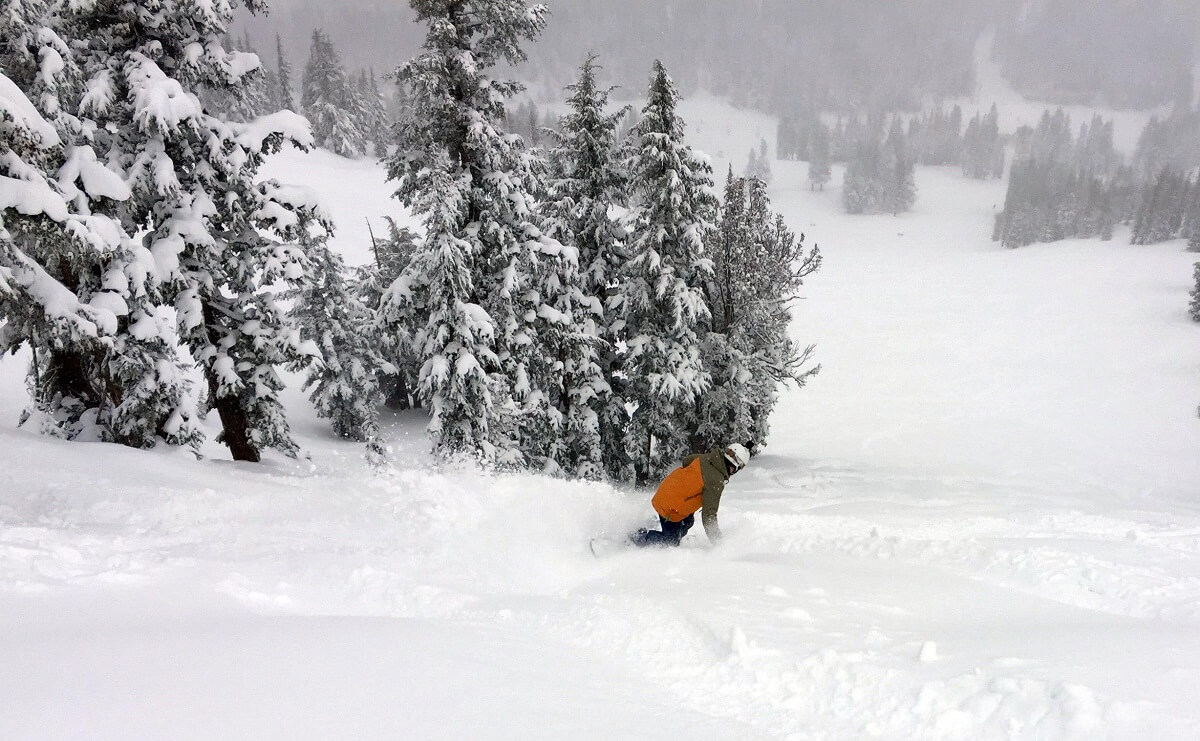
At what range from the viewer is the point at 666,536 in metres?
8.60

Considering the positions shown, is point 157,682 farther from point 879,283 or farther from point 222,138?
point 879,283

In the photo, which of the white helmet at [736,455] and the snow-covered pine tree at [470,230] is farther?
the snow-covered pine tree at [470,230]

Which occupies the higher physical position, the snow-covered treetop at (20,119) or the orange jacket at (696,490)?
the snow-covered treetop at (20,119)

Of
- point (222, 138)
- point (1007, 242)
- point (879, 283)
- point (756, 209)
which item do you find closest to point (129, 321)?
point (222, 138)

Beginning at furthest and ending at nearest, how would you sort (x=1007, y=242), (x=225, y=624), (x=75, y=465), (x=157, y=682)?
(x=1007, y=242) → (x=75, y=465) → (x=225, y=624) → (x=157, y=682)

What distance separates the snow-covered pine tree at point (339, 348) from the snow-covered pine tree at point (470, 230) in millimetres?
13303

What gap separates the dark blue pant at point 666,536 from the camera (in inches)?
337

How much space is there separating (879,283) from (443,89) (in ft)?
248

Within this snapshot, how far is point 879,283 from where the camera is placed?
7775cm

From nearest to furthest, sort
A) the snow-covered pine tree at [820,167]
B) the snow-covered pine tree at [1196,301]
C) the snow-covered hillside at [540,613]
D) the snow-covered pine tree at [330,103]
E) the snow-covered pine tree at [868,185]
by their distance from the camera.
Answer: the snow-covered hillside at [540,613]
the snow-covered pine tree at [1196,301]
the snow-covered pine tree at [330,103]
the snow-covered pine tree at [868,185]
the snow-covered pine tree at [820,167]

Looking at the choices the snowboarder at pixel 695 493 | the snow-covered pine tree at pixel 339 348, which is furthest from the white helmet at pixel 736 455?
the snow-covered pine tree at pixel 339 348

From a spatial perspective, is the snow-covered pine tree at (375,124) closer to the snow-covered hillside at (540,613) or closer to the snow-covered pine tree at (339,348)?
the snow-covered pine tree at (339,348)

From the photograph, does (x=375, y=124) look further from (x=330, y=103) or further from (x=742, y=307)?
(x=742, y=307)

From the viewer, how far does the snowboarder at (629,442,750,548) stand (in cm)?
838
